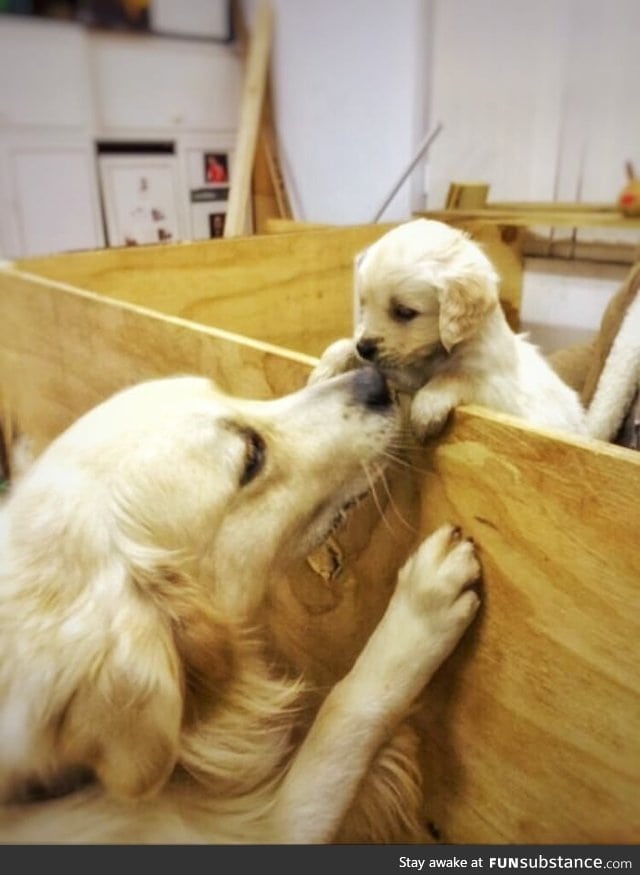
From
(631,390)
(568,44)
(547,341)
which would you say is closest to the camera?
(631,390)

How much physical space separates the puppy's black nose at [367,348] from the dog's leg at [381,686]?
27 cm

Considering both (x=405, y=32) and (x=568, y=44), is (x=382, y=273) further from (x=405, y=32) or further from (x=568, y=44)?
(x=405, y=32)

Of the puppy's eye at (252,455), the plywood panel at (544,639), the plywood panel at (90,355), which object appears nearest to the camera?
the plywood panel at (544,639)

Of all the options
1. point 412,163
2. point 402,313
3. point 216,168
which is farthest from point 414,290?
point 216,168

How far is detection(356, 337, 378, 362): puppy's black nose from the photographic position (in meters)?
0.79

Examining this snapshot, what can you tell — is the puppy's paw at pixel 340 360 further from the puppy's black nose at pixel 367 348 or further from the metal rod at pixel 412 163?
the metal rod at pixel 412 163

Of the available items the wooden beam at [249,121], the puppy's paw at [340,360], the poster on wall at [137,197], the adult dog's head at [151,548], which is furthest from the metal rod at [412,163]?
the adult dog's head at [151,548]

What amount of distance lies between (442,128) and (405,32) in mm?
277

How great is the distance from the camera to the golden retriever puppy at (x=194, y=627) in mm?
519

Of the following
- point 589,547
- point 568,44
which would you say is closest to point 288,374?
point 589,547

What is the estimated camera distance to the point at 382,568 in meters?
0.70

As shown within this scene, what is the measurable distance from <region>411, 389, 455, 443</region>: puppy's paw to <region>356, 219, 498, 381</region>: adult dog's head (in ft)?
0.48

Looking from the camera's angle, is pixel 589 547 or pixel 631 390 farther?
pixel 631 390

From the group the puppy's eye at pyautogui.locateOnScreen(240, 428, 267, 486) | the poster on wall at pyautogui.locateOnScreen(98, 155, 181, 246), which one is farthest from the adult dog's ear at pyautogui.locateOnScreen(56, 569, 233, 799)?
the poster on wall at pyautogui.locateOnScreen(98, 155, 181, 246)
